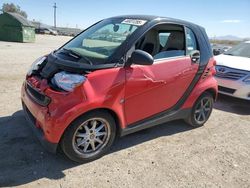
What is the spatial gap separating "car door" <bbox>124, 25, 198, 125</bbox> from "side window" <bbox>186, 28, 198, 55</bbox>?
14 cm

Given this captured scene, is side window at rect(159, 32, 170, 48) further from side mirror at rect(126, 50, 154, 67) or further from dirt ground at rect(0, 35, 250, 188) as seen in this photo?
dirt ground at rect(0, 35, 250, 188)

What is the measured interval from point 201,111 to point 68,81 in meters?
2.62

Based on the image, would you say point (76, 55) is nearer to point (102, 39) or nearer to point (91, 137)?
point (102, 39)

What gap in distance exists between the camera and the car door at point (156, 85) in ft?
11.1

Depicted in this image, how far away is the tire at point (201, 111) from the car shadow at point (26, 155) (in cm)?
43

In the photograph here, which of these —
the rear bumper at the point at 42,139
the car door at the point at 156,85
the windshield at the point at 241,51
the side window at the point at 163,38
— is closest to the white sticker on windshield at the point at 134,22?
the side window at the point at 163,38

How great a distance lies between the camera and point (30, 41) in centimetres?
2439

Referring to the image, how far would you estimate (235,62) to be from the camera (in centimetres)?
659

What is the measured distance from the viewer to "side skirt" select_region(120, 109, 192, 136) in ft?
11.7

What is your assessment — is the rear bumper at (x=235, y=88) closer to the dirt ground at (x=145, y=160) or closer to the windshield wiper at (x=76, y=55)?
the dirt ground at (x=145, y=160)

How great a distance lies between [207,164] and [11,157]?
2479 mm

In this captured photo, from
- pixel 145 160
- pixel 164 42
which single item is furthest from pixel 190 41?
pixel 145 160

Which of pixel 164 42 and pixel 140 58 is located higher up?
pixel 164 42

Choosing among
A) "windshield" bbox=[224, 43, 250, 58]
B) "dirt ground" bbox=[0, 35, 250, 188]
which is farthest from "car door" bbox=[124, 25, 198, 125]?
"windshield" bbox=[224, 43, 250, 58]
